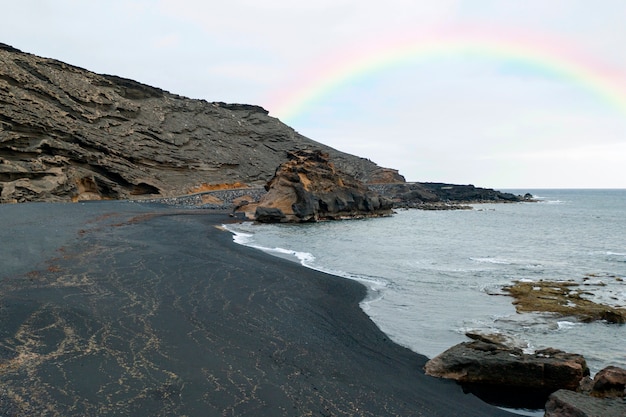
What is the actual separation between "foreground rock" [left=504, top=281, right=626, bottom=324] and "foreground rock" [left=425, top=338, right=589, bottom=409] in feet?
19.0

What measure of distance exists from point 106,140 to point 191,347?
61.1 m

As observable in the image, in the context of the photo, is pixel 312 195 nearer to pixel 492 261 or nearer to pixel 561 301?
pixel 492 261

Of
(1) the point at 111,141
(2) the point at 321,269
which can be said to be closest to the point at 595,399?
(2) the point at 321,269

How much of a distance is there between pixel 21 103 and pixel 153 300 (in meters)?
54.0

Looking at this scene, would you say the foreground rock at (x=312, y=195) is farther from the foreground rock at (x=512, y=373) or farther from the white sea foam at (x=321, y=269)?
the foreground rock at (x=512, y=373)

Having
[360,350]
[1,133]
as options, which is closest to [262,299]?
[360,350]

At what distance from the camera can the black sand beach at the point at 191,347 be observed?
23.6ft

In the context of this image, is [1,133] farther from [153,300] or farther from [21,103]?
[153,300]

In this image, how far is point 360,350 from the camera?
34.5 feet

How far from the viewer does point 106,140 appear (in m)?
62.1

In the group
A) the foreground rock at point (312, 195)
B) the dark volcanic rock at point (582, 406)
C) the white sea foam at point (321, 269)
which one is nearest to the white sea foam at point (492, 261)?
the white sea foam at point (321, 269)

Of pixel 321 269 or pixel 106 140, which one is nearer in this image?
pixel 321 269

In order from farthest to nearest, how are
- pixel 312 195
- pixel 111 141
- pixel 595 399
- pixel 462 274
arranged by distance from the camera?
pixel 111 141, pixel 312 195, pixel 462 274, pixel 595 399

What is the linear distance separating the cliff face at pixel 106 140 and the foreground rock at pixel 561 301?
46.8 meters
